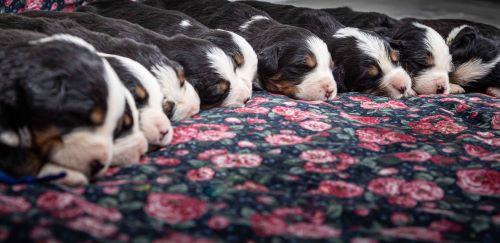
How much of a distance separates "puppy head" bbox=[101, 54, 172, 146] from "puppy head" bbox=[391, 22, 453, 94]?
2.92 meters

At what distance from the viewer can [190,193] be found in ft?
→ 7.22

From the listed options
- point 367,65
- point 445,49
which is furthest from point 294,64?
point 445,49

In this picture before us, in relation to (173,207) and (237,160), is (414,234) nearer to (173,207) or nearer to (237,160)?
(173,207)

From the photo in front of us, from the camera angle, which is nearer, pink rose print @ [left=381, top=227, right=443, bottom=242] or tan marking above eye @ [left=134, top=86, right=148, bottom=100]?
pink rose print @ [left=381, top=227, right=443, bottom=242]

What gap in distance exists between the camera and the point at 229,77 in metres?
3.90

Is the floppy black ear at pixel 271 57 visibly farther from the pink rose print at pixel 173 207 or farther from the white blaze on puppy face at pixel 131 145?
the pink rose print at pixel 173 207

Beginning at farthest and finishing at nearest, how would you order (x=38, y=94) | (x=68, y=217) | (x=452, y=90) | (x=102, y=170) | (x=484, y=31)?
(x=484, y=31), (x=452, y=90), (x=102, y=170), (x=38, y=94), (x=68, y=217)

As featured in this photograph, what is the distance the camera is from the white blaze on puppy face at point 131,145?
2.52 m

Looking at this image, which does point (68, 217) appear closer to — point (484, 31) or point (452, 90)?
point (452, 90)

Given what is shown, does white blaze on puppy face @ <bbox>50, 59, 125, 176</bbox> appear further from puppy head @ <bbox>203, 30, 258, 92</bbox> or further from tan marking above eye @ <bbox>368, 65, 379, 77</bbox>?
tan marking above eye @ <bbox>368, 65, 379, 77</bbox>

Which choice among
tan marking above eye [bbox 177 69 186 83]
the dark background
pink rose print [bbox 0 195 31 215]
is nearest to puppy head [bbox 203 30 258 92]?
tan marking above eye [bbox 177 69 186 83]

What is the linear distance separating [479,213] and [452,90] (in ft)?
11.0

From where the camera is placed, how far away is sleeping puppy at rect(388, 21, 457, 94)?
5.04 metres

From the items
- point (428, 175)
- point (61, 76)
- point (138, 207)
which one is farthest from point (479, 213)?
point (61, 76)
